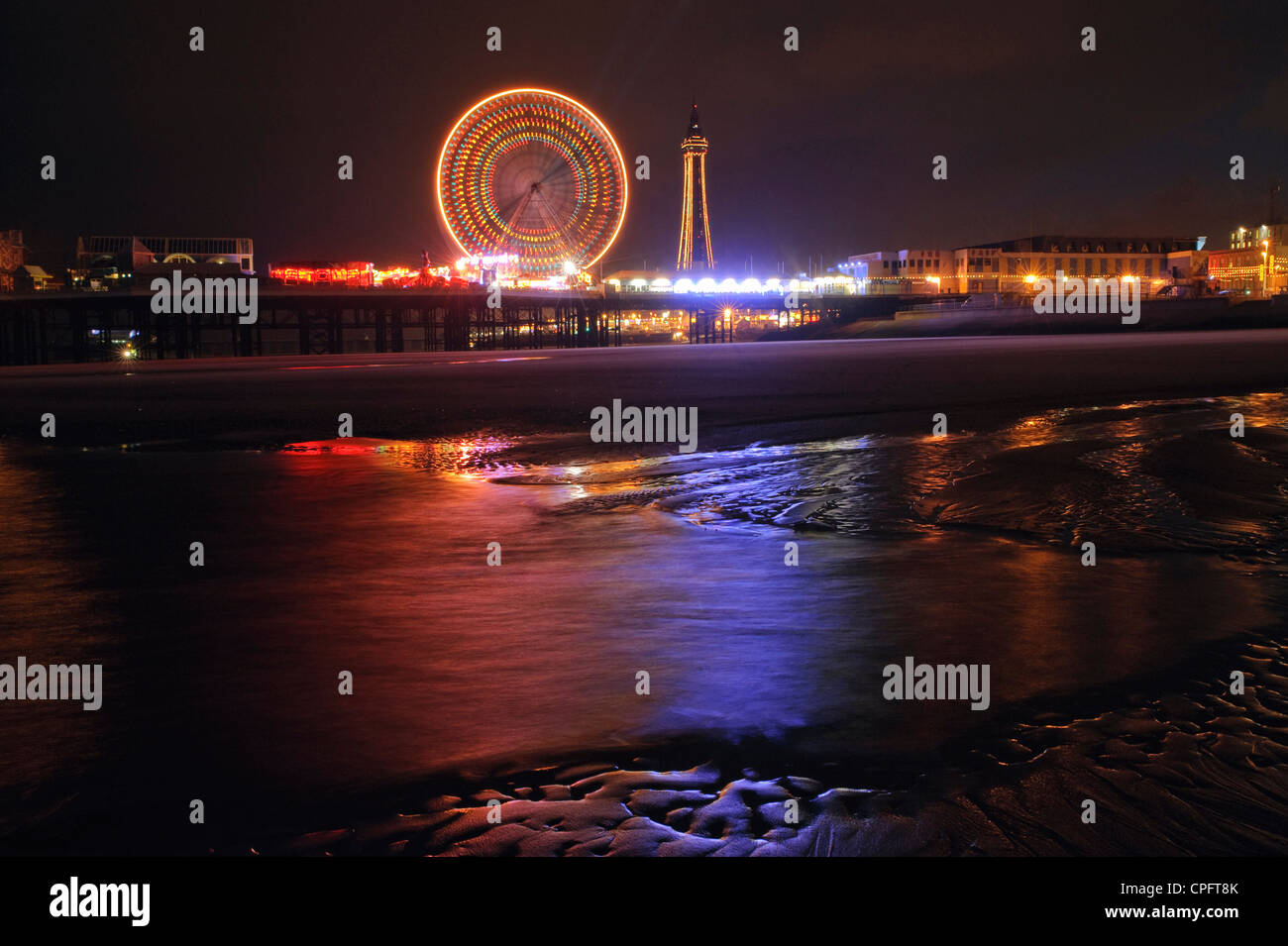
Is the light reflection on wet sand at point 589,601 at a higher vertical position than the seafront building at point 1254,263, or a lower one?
lower

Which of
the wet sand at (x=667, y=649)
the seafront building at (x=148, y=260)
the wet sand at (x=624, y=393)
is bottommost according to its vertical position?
the wet sand at (x=667, y=649)

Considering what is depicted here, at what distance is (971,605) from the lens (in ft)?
21.7

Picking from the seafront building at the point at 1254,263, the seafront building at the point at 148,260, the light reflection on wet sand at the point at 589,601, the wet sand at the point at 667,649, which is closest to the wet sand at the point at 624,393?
the wet sand at the point at 667,649

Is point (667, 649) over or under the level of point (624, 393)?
under

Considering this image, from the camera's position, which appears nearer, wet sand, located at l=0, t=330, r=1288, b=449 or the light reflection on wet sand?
the light reflection on wet sand

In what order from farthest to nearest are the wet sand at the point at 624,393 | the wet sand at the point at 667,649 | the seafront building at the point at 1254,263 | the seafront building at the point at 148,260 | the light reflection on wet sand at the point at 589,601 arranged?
1. the seafront building at the point at 1254,263
2. the seafront building at the point at 148,260
3. the wet sand at the point at 624,393
4. the light reflection on wet sand at the point at 589,601
5. the wet sand at the point at 667,649

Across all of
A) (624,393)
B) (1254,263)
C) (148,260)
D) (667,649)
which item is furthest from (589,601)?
(1254,263)

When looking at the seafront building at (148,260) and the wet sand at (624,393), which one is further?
the seafront building at (148,260)

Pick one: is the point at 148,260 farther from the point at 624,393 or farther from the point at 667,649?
the point at 667,649

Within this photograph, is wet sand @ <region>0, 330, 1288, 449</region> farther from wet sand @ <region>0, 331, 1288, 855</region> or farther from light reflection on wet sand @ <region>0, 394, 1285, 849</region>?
light reflection on wet sand @ <region>0, 394, 1285, 849</region>


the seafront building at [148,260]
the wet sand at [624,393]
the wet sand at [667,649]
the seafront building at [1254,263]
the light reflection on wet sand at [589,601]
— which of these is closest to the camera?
the wet sand at [667,649]

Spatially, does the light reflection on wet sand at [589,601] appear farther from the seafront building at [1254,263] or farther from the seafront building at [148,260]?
the seafront building at [1254,263]

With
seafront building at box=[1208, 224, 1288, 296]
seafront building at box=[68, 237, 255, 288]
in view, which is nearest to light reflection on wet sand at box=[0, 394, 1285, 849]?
→ seafront building at box=[68, 237, 255, 288]
